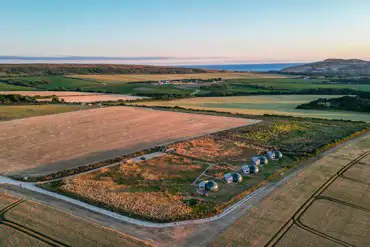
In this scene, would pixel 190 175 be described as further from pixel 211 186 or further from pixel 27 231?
pixel 27 231

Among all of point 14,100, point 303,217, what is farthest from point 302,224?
point 14,100

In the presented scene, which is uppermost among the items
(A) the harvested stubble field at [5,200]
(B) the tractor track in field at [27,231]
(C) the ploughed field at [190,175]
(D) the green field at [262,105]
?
(B) the tractor track in field at [27,231]

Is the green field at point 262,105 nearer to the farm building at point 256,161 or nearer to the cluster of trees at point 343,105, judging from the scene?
the cluster of trees at point 343,105

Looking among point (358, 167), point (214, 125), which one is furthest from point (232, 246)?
point (214, 125)

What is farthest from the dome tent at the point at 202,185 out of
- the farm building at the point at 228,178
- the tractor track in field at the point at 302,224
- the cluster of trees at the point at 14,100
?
the cluster of trees at the point at 14,100

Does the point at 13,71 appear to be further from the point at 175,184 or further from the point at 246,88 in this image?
the point at 175,184

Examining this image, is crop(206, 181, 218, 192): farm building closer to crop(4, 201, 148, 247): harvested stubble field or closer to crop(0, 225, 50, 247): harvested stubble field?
crop(4, 201, 148, 247): harvested stubble field
